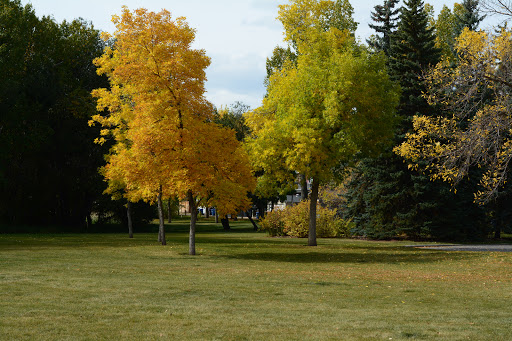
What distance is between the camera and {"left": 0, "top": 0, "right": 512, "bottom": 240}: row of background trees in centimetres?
3316

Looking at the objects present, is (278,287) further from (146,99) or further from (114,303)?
(146,99)

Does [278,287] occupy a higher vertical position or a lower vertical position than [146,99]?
lower

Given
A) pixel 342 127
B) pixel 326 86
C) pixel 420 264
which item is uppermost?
pixel 326 86

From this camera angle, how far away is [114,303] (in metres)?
10.3

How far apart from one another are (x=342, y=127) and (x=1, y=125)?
2493 cm

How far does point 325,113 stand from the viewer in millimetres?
26312

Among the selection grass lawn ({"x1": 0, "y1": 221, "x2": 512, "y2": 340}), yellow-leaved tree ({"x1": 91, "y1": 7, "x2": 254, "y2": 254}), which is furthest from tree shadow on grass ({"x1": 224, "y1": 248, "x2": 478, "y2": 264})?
yellow-leaved tree ({"x1": 91, "y1": 7, "x2": 254, "y2": 254})

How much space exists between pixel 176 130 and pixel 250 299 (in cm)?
1197

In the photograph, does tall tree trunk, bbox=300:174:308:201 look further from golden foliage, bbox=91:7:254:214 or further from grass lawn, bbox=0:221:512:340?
grass lawn, bbox=0:221:512:340

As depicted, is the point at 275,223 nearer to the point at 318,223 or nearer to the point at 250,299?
the point at 318,223

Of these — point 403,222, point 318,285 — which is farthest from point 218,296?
point 403,222

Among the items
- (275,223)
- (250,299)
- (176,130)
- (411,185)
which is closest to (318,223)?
(275,223)

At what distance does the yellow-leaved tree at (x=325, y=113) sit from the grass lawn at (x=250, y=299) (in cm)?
744

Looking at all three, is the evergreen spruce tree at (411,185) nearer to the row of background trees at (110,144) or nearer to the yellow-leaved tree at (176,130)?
the row of background trees at (110,144)
